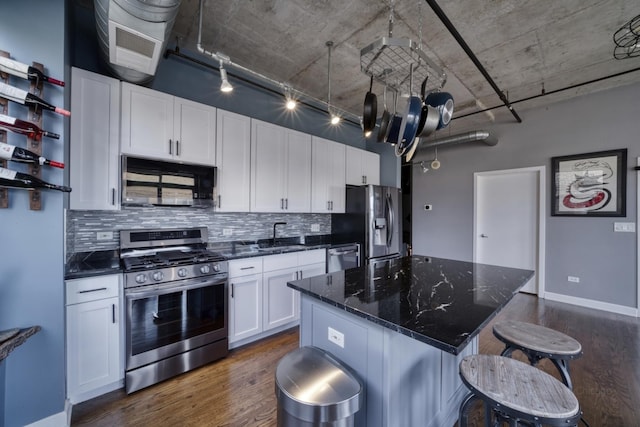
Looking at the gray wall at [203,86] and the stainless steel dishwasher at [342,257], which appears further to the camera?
the stainless steel dishwasher at [342,257]

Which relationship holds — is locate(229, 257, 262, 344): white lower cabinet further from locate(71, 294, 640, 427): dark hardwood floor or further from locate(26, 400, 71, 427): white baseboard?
locate(26, 400, 71, 427): white baseboard

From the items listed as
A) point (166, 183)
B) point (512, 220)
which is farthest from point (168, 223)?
point (512, 220)

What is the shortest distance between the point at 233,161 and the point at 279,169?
59 cm

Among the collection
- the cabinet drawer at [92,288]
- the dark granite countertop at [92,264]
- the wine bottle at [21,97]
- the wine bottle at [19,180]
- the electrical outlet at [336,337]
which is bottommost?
the electrical outlet at [336,337]

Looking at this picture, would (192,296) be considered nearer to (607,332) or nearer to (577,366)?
(577,366)

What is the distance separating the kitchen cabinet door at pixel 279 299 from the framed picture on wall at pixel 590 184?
4.30 metres

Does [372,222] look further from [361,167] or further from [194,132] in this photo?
[194,132]

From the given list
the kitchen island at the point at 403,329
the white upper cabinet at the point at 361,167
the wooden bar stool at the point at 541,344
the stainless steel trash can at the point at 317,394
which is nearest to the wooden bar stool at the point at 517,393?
the kitchen island at the point at 403,329

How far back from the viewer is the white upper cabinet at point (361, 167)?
161 inches

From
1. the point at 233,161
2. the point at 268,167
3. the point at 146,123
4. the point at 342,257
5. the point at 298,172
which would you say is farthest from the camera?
the point at 342,257

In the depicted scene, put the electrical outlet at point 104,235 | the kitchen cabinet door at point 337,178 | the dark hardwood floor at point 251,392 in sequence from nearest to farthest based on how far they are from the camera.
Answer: the dark hardwood floor at point 251,392 < the electrical outlet at point 104,235 < the kitchen cabinet door at point 337,178

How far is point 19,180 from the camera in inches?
56.7

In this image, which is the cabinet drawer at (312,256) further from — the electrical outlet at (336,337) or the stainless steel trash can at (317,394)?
the stainless steel trash can at (317,394)

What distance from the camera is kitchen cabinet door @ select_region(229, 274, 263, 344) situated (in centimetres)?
249
